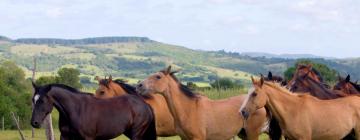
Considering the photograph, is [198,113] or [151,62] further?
[151,62]

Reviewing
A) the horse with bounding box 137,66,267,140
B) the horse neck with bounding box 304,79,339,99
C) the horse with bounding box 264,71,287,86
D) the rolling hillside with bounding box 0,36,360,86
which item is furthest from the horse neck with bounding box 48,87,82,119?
the rolling hillside with bounding box 0,36,360,86

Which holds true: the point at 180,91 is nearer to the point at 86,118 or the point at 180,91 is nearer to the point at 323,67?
the point at 86,118

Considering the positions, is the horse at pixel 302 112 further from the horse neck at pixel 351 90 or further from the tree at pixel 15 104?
the tree at pixel 15 104

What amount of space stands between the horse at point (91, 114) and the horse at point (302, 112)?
7.96 feet

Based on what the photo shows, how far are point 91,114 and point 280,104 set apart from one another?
10.8 ft

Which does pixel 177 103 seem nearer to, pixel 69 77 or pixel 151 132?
pixel 151 132

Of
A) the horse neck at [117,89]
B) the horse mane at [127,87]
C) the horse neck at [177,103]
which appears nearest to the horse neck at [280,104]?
the horse neck at [177,103]

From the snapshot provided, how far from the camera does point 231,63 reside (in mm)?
164875

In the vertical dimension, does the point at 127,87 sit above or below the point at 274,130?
above

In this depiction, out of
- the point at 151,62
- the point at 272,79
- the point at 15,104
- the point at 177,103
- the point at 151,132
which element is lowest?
the point at 151,62

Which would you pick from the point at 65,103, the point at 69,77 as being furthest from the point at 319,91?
the point at 69,77

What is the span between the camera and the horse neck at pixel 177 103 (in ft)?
37.6

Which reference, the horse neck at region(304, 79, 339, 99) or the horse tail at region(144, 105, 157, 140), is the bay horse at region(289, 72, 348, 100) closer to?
the horse neck at region(304, 79, 339, 99)

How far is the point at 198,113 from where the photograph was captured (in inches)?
457
